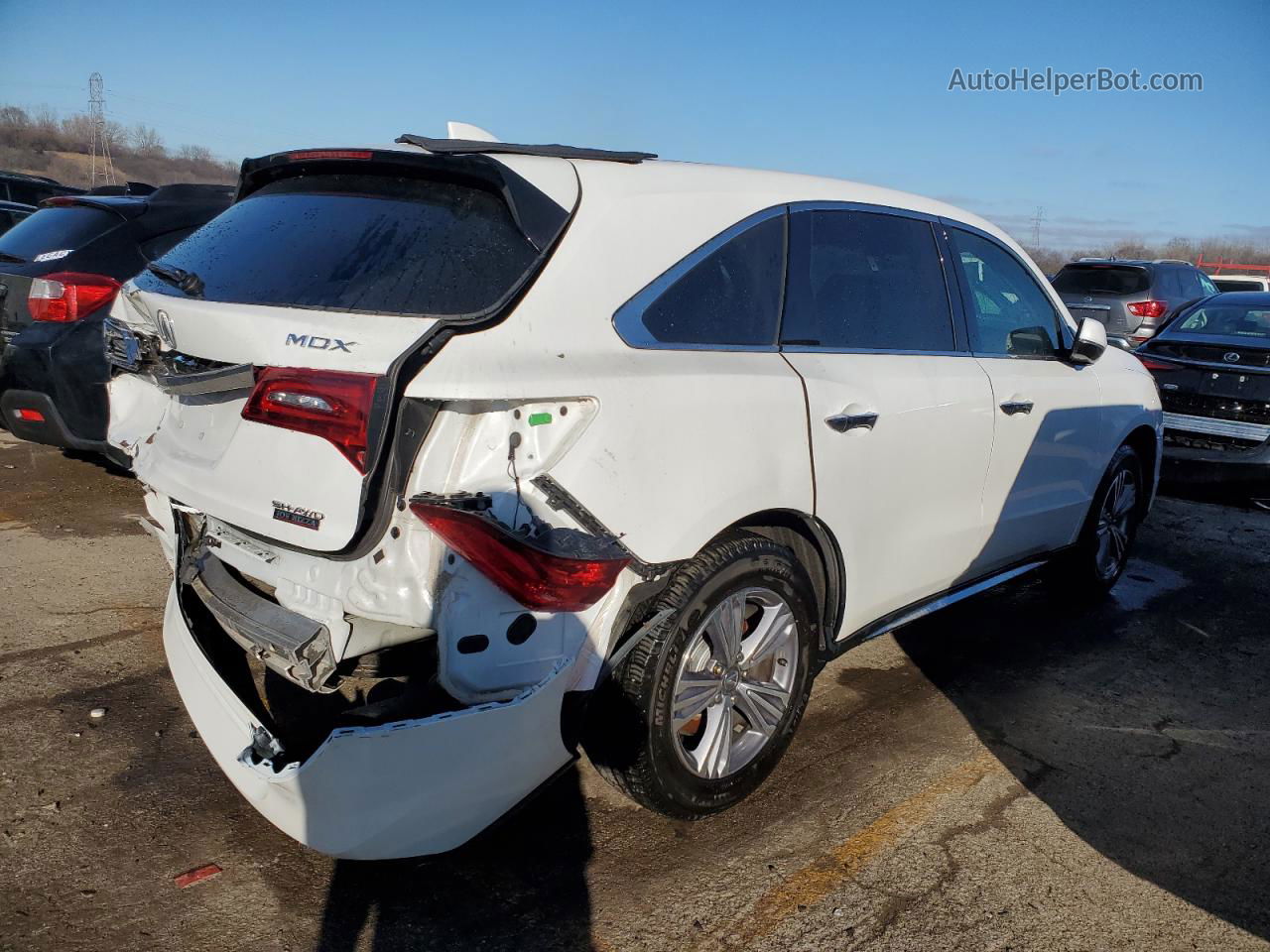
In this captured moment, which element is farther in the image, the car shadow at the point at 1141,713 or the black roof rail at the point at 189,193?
the black roof rail at the point at 189,193

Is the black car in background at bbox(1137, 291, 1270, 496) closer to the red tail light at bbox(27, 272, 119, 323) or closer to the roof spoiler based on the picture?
the roof spoiler

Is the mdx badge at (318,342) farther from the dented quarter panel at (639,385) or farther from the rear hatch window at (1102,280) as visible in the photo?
the rear hatch window at (1102,280)

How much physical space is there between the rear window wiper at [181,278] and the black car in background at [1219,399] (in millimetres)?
7021

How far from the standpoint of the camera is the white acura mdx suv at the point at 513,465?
2293 mm

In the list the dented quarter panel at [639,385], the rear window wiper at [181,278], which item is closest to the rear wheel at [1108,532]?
the dented quarter panel at [639,385]

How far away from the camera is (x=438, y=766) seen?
2236mm

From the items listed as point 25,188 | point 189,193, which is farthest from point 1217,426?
point 25,188

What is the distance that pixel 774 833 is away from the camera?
2.96m

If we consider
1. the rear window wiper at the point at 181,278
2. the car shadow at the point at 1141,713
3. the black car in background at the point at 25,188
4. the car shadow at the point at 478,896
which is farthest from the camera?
the black car in background at the point at 25,188

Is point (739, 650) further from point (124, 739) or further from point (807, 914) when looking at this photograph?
point (124, 739)

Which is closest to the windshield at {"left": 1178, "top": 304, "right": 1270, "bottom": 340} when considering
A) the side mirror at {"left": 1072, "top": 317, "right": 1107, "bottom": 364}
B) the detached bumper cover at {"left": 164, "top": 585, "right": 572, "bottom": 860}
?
the side mirror at {"left": 1072, "top": 317, "right": 1107, "bottom": 364}

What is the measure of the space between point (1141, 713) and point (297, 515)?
342cm

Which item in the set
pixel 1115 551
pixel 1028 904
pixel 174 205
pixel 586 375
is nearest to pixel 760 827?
pixel 1028 904

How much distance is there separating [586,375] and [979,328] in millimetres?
2227
